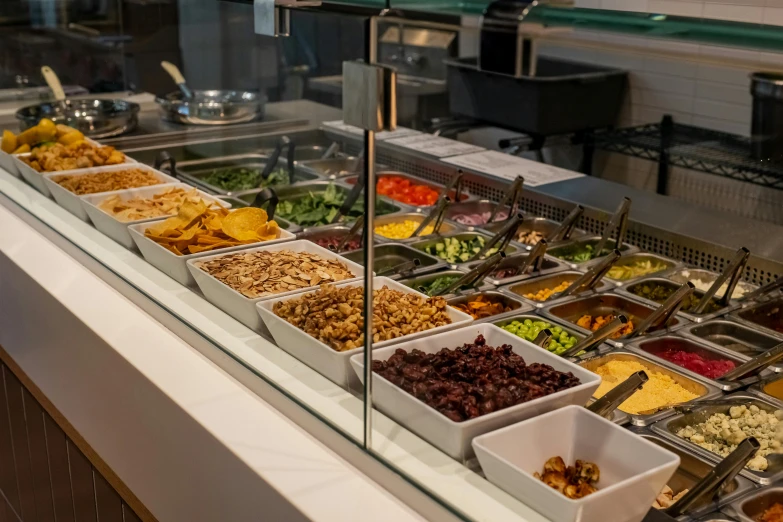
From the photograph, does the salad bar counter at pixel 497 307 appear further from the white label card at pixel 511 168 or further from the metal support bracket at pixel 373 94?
the metal support bracket at pixel 373 94

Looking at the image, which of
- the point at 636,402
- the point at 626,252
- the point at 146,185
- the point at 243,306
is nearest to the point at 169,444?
the point at 243,306

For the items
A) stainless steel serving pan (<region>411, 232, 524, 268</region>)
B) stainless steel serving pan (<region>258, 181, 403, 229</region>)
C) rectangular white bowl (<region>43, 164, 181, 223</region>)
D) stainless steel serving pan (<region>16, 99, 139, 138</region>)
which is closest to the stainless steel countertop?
stainless steel serving pan (<region>411, 232, 524, 268</region>)

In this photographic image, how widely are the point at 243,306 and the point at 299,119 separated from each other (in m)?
1.09

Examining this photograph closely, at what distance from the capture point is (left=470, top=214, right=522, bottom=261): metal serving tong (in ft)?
5.71

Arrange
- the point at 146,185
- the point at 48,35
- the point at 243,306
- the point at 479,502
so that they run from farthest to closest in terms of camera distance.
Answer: the point at 48,35 → the point at 146,185 → the point at 243,306 → the point at 479,502

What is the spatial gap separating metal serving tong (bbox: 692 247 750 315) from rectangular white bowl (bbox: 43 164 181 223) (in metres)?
1.12

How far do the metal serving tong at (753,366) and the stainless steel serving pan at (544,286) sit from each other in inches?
13.8

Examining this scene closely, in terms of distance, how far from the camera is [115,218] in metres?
1.68

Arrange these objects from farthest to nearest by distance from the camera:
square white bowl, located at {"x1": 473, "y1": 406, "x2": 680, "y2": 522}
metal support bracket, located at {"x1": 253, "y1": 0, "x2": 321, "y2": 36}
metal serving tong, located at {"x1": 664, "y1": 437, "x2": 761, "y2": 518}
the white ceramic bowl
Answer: the white ceramic bowl, metal support bracket, located at {"x1": 253, "y1": 0, "x2": 321, "y2": 36}, metal serving tong, located at {"x1": 664, "y1": 437, "x2": 761, "y2": 518}, square white bowl, located at {"x1": 473, "y1": 406, "x2": 680, "y2": 522}

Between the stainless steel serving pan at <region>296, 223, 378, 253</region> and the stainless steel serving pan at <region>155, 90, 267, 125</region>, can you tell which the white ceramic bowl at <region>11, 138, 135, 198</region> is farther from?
the stainless steel serving pan at <region>296, 223, 378, 253</region>

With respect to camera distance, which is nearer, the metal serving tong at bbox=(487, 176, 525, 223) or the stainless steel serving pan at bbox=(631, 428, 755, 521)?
the stainless steel serving pan at bbox=(631, 428, 755, 521)

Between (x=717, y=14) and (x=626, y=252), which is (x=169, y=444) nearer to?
(x=626, y=252)

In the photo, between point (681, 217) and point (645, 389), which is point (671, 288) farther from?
point (645, 389)

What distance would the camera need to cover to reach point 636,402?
125 centimetres
